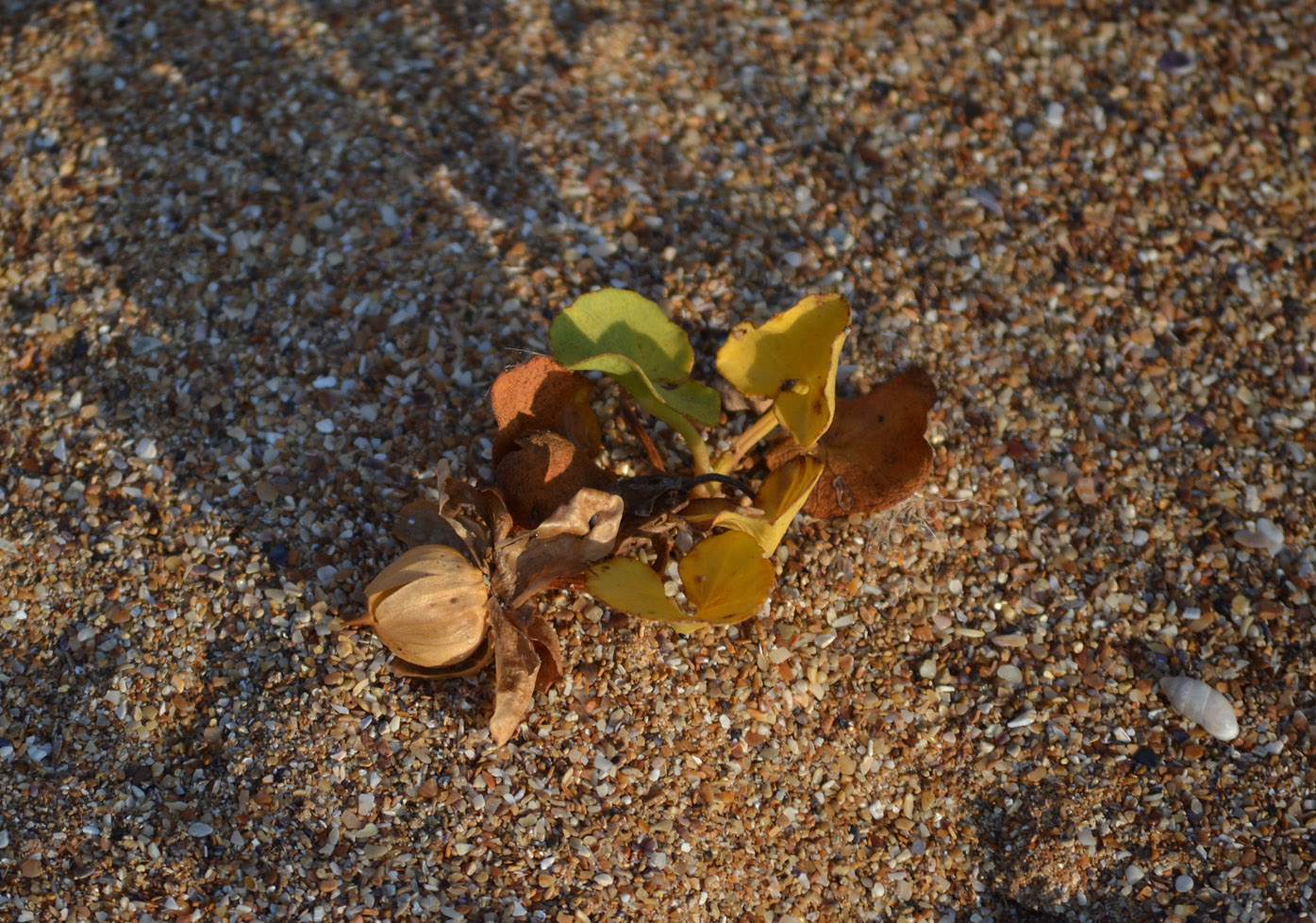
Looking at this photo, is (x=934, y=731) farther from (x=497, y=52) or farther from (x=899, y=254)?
(x=497, y=52)

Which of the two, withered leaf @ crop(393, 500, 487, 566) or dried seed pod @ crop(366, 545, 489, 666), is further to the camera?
withered leaf @ crop(393, 500, 487, 566)

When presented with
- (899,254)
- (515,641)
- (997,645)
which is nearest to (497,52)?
(899,254)

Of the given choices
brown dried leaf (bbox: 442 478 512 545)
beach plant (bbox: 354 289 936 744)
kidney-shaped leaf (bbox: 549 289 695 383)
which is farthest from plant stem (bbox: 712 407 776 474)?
brown dried leaf (bbox: 442 478 512 545)

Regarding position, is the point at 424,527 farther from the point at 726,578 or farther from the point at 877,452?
the point at 877,452

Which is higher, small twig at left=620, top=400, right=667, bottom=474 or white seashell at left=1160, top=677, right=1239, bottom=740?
small twig at left=620, top=400, right=667, bottom=474

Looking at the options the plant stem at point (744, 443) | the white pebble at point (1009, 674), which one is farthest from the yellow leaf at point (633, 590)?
the white pebble at point (1009, 674)

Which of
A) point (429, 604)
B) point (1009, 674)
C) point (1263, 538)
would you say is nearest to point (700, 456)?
point (429, 604)

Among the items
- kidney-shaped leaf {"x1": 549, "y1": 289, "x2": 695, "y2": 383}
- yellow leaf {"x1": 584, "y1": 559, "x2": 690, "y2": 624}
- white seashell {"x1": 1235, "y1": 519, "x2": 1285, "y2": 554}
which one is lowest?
white seashell {"x1": 1235, "y1": 519, "x2": 1285, "y2": 554}

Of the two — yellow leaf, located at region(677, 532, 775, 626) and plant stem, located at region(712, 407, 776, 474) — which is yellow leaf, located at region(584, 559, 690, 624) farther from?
plant stem, located at region(712, 407, 776, 474)
